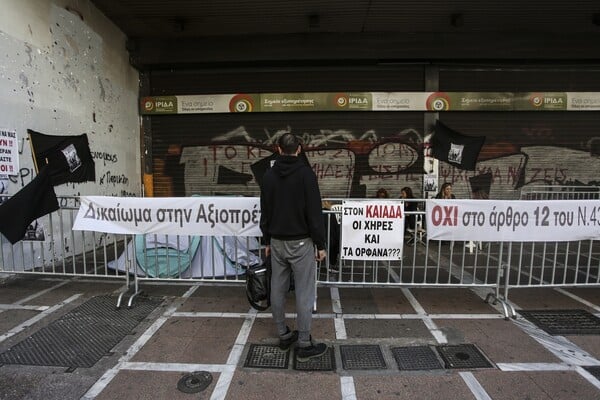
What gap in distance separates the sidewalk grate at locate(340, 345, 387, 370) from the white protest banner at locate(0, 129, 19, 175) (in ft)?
19.5

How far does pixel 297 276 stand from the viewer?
3670 mm

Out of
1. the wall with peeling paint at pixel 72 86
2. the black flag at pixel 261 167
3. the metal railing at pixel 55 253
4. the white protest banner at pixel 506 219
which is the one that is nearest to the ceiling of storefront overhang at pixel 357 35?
the wall with peeling paint at pixel 72 86

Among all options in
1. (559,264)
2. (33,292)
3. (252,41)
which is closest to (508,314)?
(559,264)

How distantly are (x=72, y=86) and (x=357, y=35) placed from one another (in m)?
6.85

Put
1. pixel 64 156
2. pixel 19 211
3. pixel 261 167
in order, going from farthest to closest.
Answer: pixel 261 167, pixel 64 156, pixel 19 211

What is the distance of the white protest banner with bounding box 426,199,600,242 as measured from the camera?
15.9 feet

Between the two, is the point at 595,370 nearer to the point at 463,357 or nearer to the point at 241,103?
the point at 463,357

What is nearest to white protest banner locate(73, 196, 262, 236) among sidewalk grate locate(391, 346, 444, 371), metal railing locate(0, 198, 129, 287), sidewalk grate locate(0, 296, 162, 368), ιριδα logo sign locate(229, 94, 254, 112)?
metal railing locate(0, 198, 129, 287)

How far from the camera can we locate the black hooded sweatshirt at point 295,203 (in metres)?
3.55

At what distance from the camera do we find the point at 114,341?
4.07 metres

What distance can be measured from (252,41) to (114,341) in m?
8.49

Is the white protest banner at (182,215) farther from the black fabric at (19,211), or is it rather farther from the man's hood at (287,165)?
the man's hood at (287,165)

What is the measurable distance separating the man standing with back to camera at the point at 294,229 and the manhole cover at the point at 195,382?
83 cm

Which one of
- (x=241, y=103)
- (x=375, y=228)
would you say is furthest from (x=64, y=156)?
(x=375, y=228)
